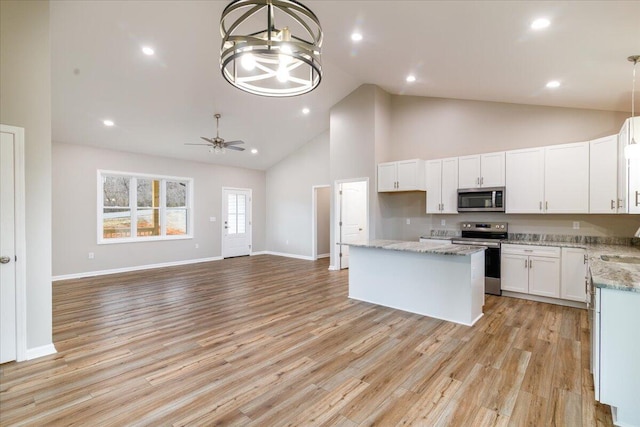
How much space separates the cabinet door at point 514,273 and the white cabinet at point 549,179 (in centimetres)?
76

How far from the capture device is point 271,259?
8633mm

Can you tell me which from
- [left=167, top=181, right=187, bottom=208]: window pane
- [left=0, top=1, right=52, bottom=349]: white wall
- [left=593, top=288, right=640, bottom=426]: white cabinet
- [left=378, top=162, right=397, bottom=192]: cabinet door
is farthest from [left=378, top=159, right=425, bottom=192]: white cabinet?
[left=167, top=181, right=187, bottom=208]: window pane

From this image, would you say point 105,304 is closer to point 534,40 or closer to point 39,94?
point 39,94

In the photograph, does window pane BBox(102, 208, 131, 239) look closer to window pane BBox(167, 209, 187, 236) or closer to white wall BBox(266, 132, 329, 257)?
A: window pane BBox(167, 209, 187, 236)

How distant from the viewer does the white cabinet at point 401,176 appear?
18.6 feet

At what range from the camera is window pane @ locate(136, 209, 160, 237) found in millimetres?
7324

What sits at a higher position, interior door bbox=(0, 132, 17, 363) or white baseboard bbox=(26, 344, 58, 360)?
interior door bbox=(0, 132, 17, 363)

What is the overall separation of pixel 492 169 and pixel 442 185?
854 mm

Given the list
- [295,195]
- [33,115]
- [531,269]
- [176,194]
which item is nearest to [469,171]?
[531,269]

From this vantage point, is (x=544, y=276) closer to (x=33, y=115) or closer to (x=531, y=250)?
(x=531, y=250)

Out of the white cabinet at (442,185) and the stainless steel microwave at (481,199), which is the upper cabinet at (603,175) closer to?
the stainless steel microwave at (481,199)

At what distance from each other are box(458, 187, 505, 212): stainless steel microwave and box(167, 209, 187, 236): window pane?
264 inches

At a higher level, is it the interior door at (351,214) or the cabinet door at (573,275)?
the interior door at (351,214)

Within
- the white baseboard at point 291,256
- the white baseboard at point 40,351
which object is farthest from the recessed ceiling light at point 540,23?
the white baseboard at point 291,256
